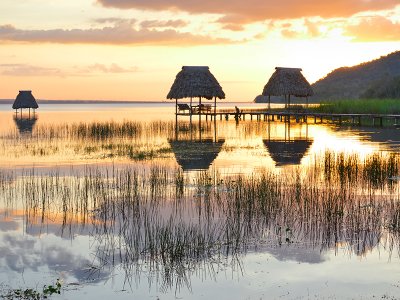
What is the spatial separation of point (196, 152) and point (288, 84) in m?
35.2

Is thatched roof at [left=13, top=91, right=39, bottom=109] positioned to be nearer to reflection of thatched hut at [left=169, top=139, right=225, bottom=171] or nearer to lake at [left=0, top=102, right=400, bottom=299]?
reflection of thatched hut at [left=169, top=139, right=225, bottom=171]

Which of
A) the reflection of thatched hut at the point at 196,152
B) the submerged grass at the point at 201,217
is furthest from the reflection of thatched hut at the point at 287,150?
the submerged grass at the point at 201,217

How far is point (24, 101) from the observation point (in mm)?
76250

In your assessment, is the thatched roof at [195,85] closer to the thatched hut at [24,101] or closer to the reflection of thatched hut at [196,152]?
the reflection of thatched hut at [196,152]

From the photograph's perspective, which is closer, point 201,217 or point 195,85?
point 201,217

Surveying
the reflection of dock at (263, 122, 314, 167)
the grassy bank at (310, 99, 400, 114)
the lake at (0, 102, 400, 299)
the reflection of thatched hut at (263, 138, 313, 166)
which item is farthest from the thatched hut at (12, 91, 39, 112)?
the lake at (0, 102, 400, 299)

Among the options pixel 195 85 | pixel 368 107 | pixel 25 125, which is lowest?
pixel 25 125

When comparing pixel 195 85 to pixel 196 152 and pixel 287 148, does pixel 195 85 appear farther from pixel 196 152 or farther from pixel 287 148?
pixel 196 152

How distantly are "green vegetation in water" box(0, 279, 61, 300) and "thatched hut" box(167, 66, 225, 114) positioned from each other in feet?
153

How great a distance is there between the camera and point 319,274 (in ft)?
24.4

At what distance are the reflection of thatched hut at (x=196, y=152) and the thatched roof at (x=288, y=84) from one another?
28.5 metres

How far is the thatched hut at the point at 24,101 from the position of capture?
7569 cm

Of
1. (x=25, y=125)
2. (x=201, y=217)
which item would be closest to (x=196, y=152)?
(x=201, y=217)

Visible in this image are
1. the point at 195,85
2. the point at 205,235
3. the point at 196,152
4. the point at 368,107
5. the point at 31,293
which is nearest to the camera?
the point at 31,293
